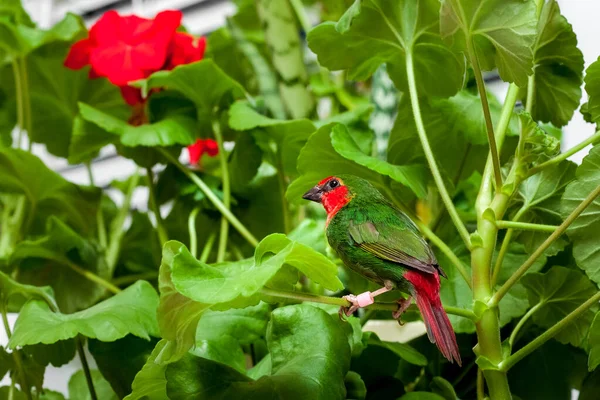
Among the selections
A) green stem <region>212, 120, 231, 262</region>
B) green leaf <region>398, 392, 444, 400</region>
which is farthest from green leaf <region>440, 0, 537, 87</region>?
green stem <region>212, 120, 231, 262</region>

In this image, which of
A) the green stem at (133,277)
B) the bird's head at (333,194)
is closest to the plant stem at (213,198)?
the green stem at (133,277)

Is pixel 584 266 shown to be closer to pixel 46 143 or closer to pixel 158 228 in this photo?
pixel 158 228

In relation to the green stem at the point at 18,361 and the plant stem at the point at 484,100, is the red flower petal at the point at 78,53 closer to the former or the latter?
the green stem at the point at 18,361

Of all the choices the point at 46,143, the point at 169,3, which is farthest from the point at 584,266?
the point at 169,3

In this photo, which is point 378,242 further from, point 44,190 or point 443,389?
point 44,190

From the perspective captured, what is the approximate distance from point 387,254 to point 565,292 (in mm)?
Result: 189

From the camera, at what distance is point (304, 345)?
421mm

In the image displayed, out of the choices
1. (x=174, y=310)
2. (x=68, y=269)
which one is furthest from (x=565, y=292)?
(x=68, y=269)

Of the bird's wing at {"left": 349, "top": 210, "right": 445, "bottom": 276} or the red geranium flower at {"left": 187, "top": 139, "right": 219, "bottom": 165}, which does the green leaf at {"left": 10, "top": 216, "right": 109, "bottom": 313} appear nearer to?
the red geranium flower at {"left": 187, "top": 139, "right": 219, "bottom": 165}

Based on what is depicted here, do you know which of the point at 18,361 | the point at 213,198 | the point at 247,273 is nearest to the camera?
the point at 247,273

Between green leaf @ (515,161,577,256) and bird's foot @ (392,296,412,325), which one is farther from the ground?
green leaf @ (515,161,577,256)

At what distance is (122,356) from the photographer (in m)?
0.53

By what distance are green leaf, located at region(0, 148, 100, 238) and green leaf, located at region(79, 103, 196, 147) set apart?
80 millimetres

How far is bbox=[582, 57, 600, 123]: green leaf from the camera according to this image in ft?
1.40
